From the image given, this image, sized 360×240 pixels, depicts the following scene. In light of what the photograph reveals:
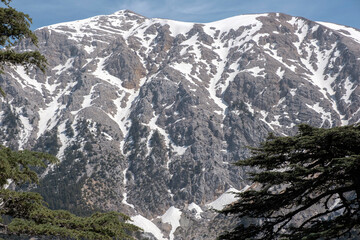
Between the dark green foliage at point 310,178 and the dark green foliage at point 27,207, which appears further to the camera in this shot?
the dark green foliage at point 310,178

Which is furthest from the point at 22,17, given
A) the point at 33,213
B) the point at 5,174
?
the point at 33,213

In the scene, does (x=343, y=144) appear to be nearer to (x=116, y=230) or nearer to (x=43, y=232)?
(x=116, y=230)

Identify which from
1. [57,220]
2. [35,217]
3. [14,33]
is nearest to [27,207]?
[35,217]

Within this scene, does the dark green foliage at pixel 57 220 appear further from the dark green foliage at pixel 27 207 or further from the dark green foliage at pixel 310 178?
the dark green foliage at pixel 310 178

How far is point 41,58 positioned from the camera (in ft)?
40.9

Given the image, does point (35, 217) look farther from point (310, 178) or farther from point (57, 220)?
point (310, 178)

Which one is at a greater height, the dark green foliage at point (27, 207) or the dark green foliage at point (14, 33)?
the dark green foliage at point (14, 33)

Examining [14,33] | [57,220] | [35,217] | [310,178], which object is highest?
[14,33]

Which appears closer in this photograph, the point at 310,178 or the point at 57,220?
the point at 57,220

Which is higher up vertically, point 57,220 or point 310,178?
point 57,220

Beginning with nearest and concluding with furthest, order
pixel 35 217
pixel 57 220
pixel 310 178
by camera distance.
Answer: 1. pixel 57 220
2. pixel 35 217
3. pixel 310 178

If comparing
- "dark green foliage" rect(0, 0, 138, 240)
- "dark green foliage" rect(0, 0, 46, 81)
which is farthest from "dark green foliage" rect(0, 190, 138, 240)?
"dark green foliage" rect(0, 0, 46, 81)

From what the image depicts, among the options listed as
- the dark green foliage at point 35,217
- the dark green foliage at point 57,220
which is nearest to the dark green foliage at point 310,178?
the dark green foliage at point 57,220

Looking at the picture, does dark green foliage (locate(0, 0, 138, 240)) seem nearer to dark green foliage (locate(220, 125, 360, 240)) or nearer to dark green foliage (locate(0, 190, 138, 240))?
dark green foliage (locate(0, 190, 138, 240))
